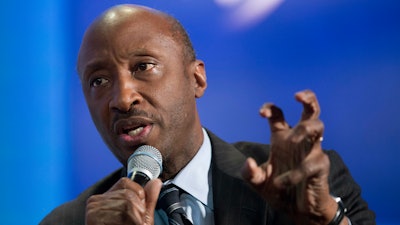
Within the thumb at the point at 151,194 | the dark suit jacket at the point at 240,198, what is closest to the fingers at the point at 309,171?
the thumb at the point at 151,194

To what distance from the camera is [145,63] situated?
51.8 inches

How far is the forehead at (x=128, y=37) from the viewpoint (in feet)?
4.30

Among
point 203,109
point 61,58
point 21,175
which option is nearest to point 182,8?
point 203,109

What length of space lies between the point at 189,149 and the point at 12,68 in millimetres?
1034

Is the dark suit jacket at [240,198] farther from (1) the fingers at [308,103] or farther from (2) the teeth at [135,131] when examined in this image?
(1) the fingers at [308,103]

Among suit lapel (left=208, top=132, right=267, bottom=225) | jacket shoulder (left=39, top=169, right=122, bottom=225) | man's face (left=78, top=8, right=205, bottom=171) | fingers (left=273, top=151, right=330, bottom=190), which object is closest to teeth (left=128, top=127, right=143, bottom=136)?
man's face (left=78, top=8, right=205, bottom=171)

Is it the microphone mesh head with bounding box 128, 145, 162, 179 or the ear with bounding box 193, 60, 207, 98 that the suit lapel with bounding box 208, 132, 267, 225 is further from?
the microphone mesh head with bounding box 128, 145, 162, 179

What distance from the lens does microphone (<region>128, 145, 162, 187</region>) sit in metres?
0.95

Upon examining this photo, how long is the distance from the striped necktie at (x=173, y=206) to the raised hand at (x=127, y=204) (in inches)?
11.8

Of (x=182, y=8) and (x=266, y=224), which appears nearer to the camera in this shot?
(x=266, y=224)

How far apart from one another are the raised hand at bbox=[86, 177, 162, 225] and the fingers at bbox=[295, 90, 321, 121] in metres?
0.29

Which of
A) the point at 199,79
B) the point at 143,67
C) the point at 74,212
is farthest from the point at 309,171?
the point at 74,212

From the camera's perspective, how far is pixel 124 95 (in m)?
1.24

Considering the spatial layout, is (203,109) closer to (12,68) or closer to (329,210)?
(12,68)
